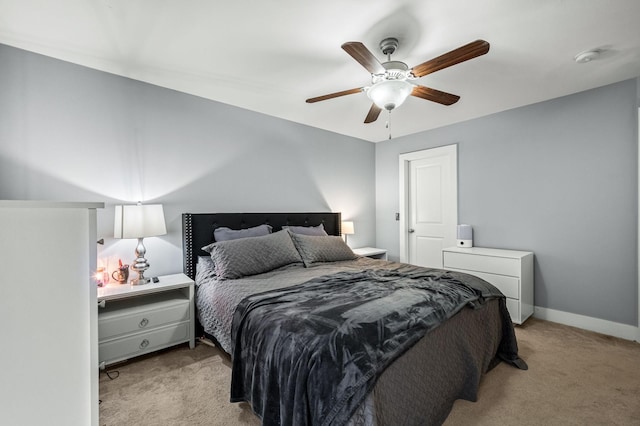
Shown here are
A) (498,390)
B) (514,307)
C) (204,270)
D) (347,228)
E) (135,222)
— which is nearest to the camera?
(498,390)

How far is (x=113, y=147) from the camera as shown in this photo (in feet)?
8.18

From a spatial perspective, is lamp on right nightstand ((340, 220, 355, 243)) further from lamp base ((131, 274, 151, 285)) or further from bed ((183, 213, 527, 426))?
lamp base ((131, 274, 151, 285))

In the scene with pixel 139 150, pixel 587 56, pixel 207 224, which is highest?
pixel 587 56

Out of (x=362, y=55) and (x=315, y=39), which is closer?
(x=362, y=55)

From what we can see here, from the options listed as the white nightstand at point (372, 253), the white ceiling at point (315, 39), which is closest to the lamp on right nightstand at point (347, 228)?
the white nightstand at point (372, 253)

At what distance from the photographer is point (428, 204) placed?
4.19m

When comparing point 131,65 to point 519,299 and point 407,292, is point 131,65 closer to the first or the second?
point 407,292

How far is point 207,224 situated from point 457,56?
8.13ft

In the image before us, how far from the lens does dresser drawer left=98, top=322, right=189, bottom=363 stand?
6.90 feet

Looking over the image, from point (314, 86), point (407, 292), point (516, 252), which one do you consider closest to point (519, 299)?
point (516, 252)

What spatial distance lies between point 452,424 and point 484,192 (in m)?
2.76

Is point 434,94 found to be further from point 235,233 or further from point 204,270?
point 204,270

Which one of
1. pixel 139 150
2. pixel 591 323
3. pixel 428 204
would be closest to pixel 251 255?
pixel 139 150

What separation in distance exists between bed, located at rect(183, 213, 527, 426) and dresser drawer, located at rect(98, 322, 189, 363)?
0.71 feet
